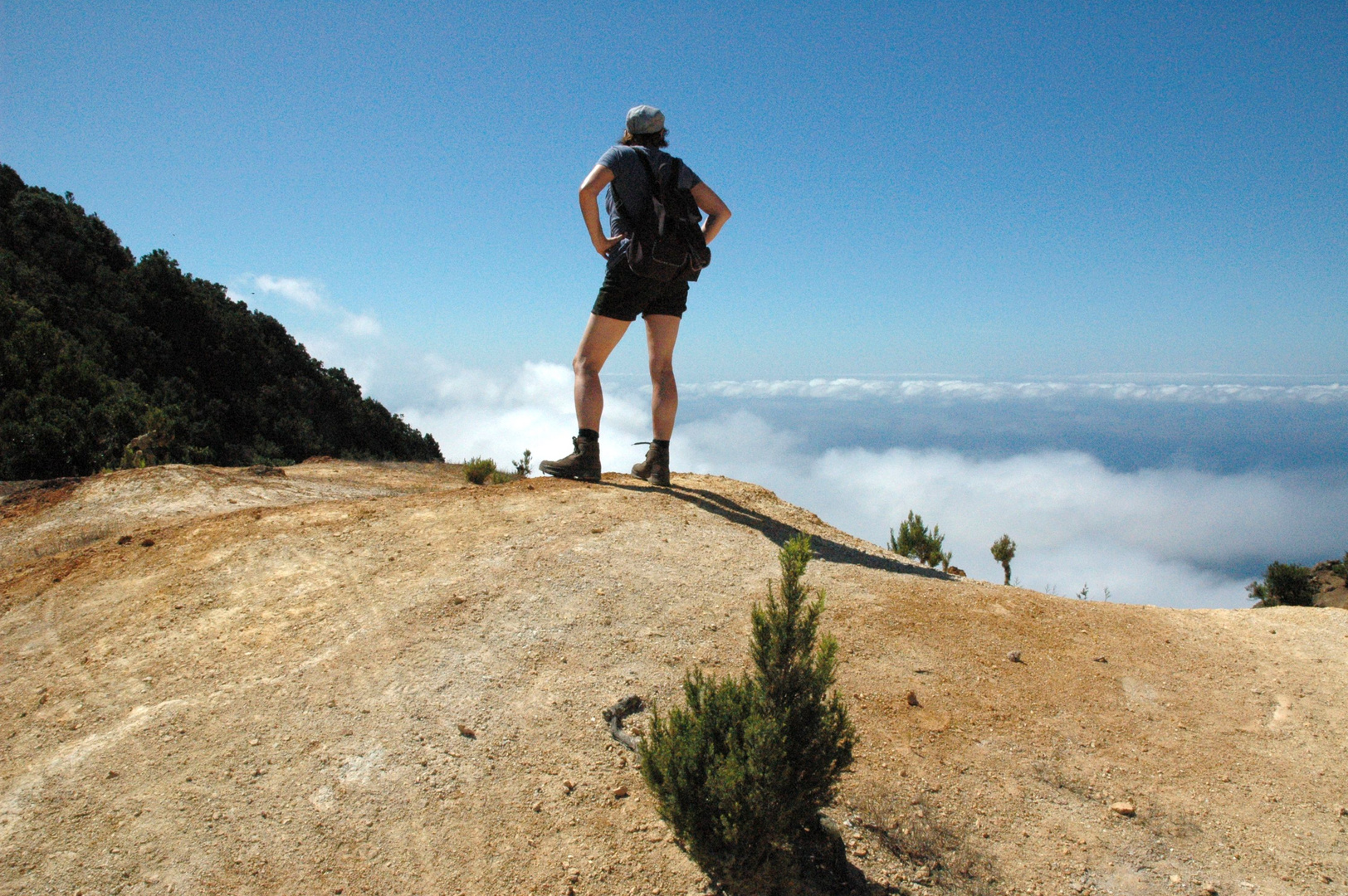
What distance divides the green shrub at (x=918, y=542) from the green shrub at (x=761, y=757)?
5630 millimetres

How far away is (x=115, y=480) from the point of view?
6836 millimetres

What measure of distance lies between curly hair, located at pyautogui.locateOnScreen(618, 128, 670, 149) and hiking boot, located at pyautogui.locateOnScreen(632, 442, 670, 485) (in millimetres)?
2580

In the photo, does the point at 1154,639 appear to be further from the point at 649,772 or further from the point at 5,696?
the point at 5,696

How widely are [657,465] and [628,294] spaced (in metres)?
1.70

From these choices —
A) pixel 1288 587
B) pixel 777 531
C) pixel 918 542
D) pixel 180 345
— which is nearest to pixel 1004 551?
pixel 918 542

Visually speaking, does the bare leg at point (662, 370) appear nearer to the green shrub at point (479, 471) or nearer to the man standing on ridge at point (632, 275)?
the man standing on ridge at point (632, 275)

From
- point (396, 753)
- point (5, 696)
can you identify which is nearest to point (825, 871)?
point (396, 753)

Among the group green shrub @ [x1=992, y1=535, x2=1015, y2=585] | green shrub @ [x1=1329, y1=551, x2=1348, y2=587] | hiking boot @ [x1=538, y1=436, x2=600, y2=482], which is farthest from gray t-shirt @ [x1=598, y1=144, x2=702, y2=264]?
green shrub @ [x1=1329, y1=551, x2=1348, y2=587]

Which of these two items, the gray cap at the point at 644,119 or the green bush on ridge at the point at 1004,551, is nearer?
the gray cap at the point at 644,119

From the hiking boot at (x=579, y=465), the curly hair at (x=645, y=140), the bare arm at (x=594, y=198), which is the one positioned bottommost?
the hiking boot at (x=579, y=465)

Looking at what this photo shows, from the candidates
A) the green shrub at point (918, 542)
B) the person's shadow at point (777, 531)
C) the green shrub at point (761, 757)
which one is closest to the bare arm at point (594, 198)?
the person's shadow at point (777, 531)

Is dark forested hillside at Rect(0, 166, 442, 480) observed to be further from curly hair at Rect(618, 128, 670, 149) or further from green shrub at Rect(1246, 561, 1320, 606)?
green shrub at Rect(1246, 561, 1320, 606)

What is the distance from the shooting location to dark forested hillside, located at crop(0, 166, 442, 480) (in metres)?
17.2

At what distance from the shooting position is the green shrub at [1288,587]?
10.7m
